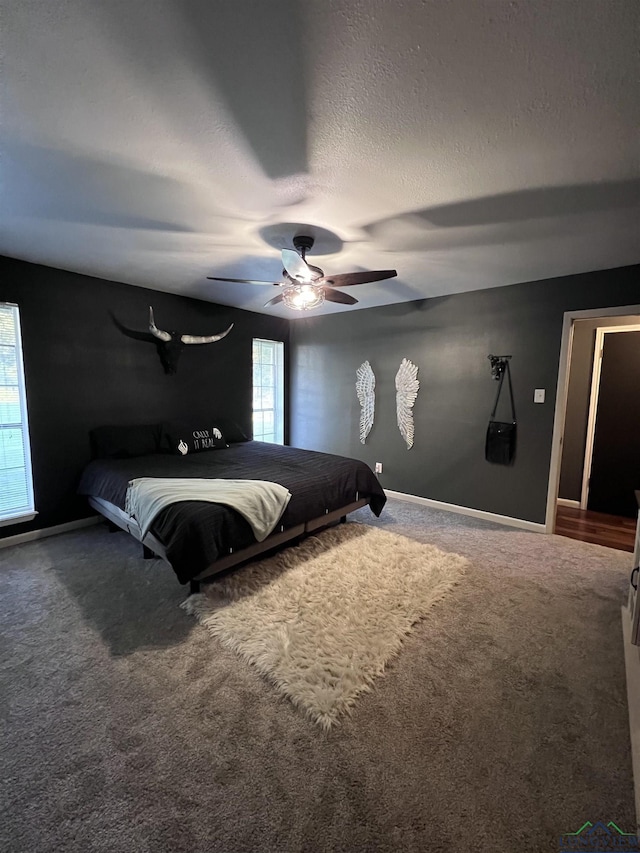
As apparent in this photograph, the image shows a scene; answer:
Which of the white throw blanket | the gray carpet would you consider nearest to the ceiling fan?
the white throw blanket

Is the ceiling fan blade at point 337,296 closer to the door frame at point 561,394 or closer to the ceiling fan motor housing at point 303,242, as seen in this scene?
the ceiling fan motor housing at point 303,242

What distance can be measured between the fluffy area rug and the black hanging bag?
4.48 feet

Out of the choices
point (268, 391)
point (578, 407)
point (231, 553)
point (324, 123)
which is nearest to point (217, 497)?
point (231, 553)

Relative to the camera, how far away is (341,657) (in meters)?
1.83

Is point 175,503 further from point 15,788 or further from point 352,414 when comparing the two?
point 352,414

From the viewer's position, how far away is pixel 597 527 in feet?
12.4

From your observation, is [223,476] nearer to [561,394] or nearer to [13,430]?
[13,430]

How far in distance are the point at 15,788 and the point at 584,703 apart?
2.30 meters

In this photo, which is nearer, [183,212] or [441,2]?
[441,2]

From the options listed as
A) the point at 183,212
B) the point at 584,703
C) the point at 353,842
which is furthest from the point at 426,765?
the point at 183,212

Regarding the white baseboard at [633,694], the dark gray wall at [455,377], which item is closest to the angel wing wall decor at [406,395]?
the dark gray wall at [455,377]

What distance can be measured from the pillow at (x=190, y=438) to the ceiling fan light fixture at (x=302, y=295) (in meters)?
2.01

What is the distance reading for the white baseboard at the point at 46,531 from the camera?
10.3ft

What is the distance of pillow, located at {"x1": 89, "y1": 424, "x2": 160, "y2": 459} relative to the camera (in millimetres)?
3625
